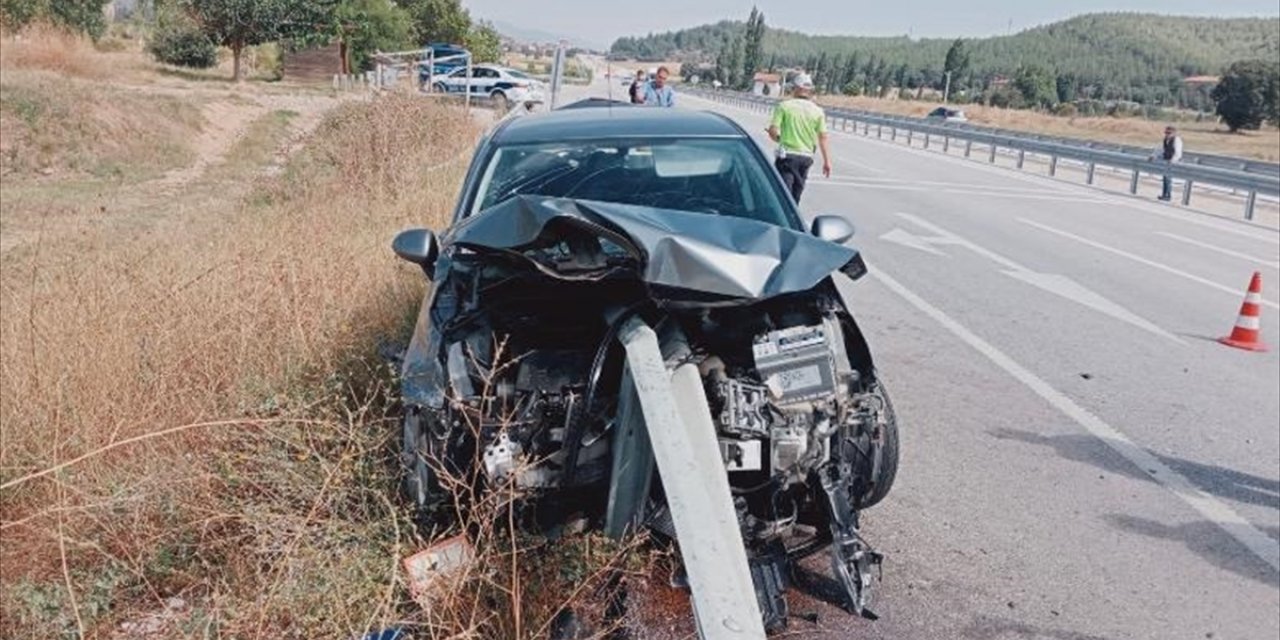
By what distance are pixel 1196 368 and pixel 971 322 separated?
1.71 meters

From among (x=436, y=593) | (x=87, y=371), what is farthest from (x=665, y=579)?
(x=87, y=371)

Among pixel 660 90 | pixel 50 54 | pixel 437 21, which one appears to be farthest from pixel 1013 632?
pixel 437 21

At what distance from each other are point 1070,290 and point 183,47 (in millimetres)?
43020

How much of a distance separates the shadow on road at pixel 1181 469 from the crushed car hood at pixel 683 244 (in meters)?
2.74

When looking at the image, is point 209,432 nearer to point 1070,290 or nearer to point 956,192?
point 1070,290

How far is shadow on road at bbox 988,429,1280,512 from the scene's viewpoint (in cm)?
505

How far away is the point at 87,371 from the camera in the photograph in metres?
4.78

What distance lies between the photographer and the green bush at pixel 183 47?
139 feet

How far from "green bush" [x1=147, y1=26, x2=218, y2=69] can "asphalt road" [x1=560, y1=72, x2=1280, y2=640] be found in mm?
39292

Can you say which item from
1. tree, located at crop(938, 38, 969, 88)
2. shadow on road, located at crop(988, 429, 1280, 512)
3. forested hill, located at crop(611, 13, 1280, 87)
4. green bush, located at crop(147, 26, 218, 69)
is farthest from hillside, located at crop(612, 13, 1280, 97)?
shadow on road, located at crop(988, 429, 1280, 512)

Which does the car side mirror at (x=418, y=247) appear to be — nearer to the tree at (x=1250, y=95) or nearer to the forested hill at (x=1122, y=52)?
the tree at (x=1250, y=95)

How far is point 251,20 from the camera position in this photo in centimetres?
4031

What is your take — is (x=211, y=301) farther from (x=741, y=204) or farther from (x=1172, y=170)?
(x=1172, y=170)

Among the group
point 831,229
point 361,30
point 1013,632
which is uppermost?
point 361,30
